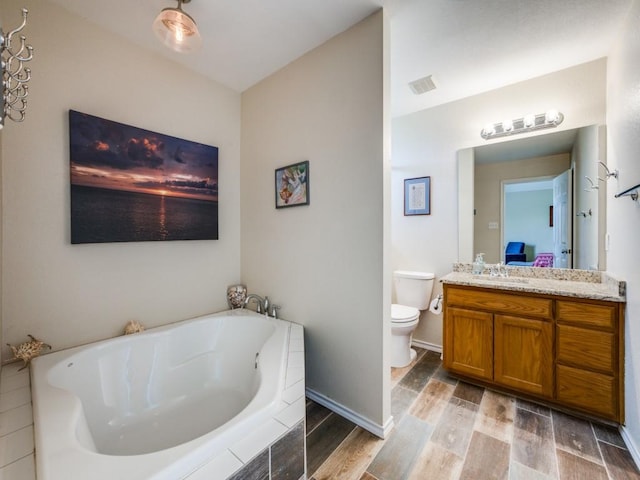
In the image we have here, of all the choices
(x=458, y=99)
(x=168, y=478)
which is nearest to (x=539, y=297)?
(x=458, y=99)

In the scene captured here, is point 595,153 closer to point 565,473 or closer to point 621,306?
point 621,306

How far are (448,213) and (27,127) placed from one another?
10.1ft

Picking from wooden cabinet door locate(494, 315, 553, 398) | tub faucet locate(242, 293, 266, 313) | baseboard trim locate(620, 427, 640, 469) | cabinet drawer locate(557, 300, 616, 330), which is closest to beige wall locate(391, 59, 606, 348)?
wooden cabinet door locate(494, 315, 553, 398)

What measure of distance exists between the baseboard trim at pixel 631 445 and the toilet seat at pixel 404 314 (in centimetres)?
127

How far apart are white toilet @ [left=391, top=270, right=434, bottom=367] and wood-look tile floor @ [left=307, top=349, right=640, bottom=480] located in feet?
1.43

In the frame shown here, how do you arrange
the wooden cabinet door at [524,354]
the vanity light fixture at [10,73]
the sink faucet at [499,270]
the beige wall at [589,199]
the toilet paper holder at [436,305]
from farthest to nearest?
the toilet paper holder at [436,305]
the sink faucet at [499,270]
the beige wall at [589,199]
the wooden cabinet door at [524,354]
the vanity light fixture at [10,73]

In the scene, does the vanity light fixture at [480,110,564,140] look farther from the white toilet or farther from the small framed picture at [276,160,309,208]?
the small framed picture at [276,160,309,208]

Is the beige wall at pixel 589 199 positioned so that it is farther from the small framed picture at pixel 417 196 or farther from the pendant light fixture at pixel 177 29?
the pendant light fixture at pixel 177 29

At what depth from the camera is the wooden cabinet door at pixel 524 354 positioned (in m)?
→ 1.76

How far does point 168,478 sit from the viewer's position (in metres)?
0.75

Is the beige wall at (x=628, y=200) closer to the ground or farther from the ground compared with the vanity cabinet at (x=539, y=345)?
farther from the ground

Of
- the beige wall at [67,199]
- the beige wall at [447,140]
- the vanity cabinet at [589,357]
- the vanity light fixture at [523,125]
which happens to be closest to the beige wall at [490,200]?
the beige wall at [447,140]

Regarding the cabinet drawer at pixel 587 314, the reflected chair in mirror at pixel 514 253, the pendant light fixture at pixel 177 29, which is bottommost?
the cabinet drawer at pixel 587 314

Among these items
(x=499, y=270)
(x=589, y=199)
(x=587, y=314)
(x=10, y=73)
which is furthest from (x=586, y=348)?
(x=10, y=73)
